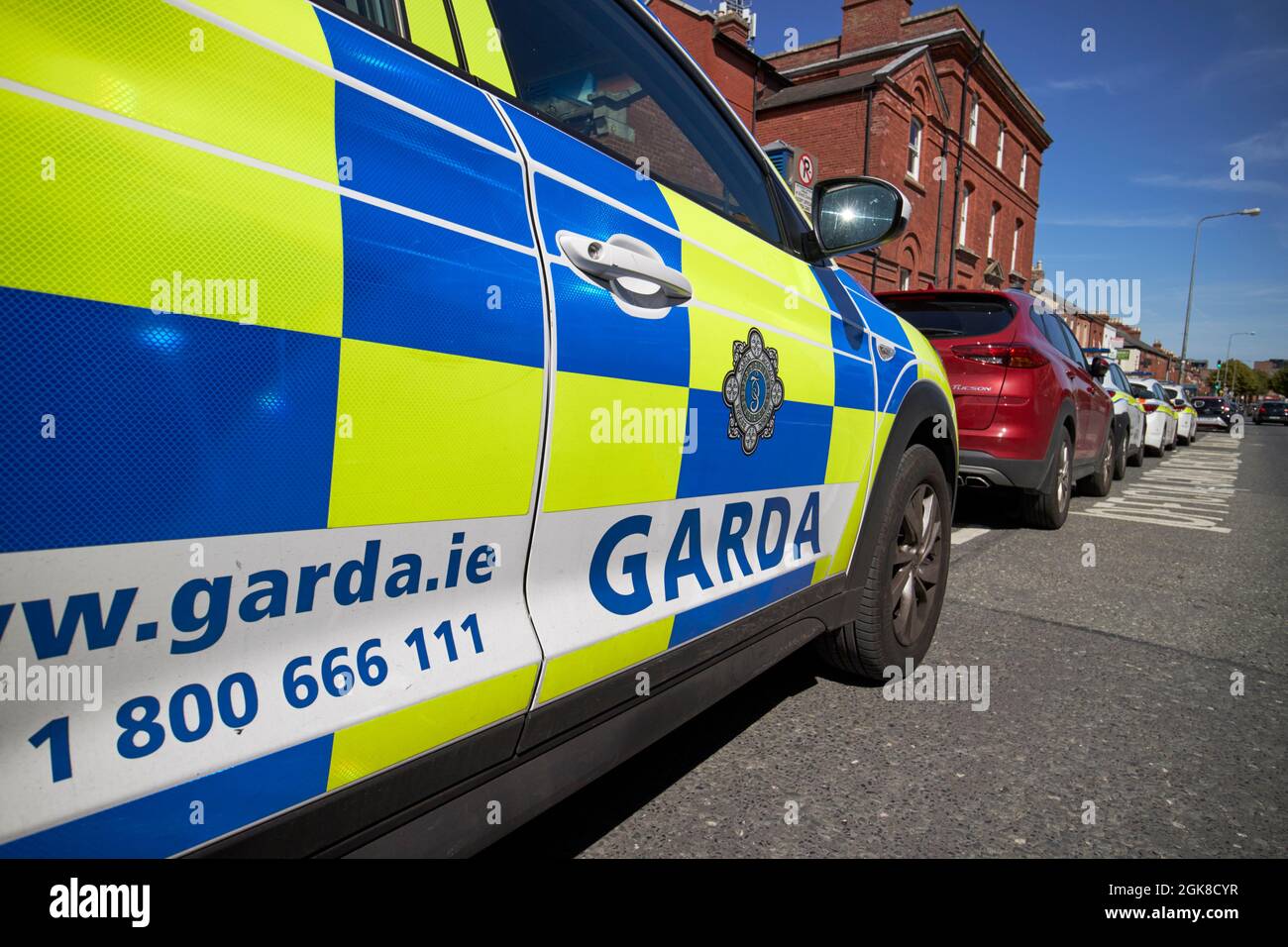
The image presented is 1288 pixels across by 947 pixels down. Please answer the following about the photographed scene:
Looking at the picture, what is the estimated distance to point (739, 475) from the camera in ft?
5.37

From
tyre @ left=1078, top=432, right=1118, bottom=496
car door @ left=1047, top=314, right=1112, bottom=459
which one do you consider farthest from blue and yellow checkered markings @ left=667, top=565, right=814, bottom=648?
tyre @ left=1078, top=432, right=1118, bottom=496

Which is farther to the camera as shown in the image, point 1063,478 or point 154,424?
point 1063,478

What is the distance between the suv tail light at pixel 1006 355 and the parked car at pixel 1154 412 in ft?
29.8

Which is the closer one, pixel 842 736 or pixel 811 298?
pixel 811 298

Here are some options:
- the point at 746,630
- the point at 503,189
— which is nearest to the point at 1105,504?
the point at 746,630

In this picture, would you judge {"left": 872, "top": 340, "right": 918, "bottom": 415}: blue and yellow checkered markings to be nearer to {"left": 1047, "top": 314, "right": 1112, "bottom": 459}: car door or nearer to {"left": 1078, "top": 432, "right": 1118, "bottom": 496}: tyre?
{"left": 1047, "top": 314, "right": 1112, "bottom": 459}: car door

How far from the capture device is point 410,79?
1.03 metres

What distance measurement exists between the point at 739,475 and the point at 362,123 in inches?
38.8

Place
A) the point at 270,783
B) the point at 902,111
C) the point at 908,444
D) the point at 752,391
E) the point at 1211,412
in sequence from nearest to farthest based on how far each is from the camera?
1. the point at 270,783
2. the point at 752,391
3. the point at 908,444
4. the point at 902,111
5. the point at 1211,412

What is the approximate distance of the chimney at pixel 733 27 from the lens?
653 inches

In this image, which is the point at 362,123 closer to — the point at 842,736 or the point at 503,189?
the point at 503,189

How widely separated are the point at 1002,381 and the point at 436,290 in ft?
15.4

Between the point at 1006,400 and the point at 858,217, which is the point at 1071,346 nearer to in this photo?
the point at 1006,400

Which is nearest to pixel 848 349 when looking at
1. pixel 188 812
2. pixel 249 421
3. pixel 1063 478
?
pixel 249 421
